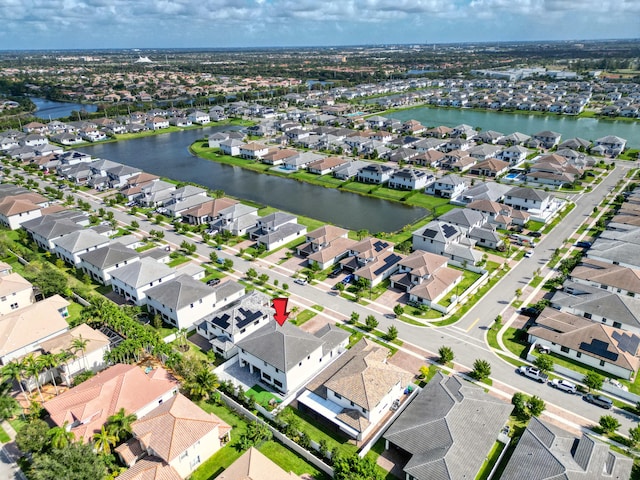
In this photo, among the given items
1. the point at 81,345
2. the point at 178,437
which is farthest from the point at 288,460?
the point at 81,345

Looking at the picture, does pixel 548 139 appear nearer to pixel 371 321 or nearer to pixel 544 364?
pixel 544 364

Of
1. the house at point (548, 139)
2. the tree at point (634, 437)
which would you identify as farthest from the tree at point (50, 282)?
the house at point (548, 139)

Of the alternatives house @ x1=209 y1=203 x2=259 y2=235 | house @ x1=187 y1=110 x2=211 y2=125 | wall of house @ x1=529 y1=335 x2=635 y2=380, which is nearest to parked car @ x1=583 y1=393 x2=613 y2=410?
wall of house @ x1=529 y1=335 x2=635 y2=380

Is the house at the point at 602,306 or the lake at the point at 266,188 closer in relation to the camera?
the house at the point at 602,306

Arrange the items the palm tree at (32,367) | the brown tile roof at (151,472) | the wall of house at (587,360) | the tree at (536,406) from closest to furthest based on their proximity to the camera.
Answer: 1. the brown tile roof at (151,472)
2. the tree at (536,406)
3. the palm tree at (32,367)
4. the wall of house at (587,360)

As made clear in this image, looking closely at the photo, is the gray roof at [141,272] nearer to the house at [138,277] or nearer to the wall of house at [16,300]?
the house at [138,277]

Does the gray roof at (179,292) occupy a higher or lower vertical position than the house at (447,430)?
higher
